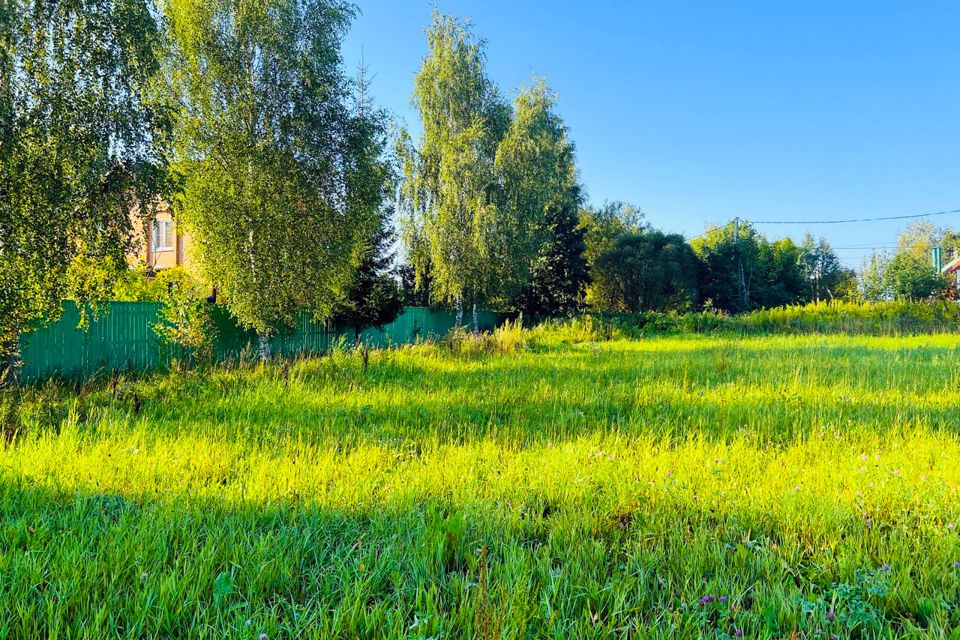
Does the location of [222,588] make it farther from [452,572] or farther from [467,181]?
[467,181]

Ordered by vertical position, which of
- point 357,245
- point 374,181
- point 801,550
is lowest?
point 801,550

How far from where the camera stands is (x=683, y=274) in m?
35.1

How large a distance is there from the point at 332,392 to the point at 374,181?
288 inches

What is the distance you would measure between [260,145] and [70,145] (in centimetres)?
342

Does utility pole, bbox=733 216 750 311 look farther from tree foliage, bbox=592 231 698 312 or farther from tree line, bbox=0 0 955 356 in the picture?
tree line, bbox=0 0 955 356

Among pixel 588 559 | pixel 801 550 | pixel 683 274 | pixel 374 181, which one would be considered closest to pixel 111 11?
pixel 374 181

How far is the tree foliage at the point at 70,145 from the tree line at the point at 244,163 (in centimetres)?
2

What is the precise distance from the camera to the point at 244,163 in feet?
33.2

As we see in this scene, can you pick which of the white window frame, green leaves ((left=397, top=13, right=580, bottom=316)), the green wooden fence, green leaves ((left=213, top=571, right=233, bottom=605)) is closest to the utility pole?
green leaves ((left=397, top=13, right=580, bottom=316))

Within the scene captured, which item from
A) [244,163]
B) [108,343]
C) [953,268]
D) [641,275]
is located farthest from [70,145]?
[953,268]

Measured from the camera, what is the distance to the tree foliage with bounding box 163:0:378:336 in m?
9.92

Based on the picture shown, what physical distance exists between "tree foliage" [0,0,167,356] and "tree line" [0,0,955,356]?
22 millimetres

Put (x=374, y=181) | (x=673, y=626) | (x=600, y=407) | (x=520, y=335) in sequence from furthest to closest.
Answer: (x=520, y=335)
(x=374, y=181)
(x=600, y=407)
(x=673, y=626)

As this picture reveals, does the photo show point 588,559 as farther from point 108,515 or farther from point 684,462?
point 108,515
